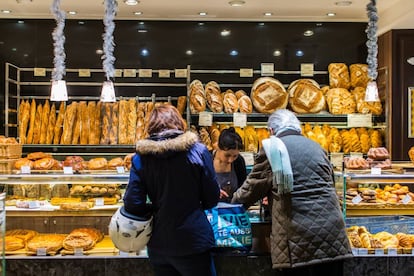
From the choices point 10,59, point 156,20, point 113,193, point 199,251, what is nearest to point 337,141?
Answer: point 156,20

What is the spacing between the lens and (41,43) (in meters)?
6.02

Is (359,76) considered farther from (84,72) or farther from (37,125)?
(37,125)

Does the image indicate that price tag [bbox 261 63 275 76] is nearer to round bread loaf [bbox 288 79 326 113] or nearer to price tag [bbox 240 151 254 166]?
round bread loaf [bbox 288 79 326 113]

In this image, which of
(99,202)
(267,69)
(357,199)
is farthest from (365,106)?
(99,202)

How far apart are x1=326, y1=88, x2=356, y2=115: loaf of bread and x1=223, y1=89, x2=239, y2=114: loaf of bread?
105 cm

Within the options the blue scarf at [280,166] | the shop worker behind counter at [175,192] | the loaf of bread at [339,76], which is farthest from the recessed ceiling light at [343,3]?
the shop worker behind counter at [175,192]

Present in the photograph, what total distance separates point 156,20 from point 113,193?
2.94 m

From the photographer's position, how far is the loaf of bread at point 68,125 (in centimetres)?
548

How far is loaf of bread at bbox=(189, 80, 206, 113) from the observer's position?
555 cm

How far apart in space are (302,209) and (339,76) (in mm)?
3445

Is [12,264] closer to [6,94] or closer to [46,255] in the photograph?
[46,255]

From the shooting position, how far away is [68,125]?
18.1 feet

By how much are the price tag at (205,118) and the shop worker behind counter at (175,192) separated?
285cm

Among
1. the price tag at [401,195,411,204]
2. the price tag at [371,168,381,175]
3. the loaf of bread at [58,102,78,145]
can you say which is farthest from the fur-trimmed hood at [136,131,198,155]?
the loaf of bread at [58,102,78,145]
